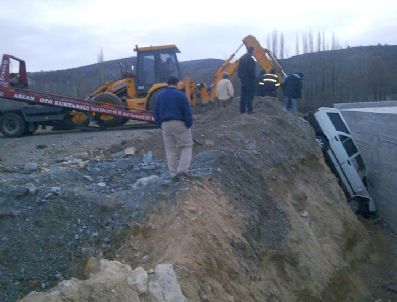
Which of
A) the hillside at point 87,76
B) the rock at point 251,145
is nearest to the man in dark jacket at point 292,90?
the rock at point 251,145

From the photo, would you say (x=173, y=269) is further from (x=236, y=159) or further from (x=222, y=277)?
(x=236, y=159)

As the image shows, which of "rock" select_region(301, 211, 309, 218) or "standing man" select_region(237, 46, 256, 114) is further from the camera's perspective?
"standing man" select_region(237, 46, 256, 114)

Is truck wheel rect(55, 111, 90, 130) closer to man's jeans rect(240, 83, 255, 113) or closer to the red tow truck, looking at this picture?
the red tow truck

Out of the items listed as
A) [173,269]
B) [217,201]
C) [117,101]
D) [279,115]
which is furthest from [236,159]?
[117,101]

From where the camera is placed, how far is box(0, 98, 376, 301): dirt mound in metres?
5.62

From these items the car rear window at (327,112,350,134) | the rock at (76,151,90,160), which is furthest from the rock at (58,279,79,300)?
the car rear window at (327,112,350,134)

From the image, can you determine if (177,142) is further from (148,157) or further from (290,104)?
(290,104)

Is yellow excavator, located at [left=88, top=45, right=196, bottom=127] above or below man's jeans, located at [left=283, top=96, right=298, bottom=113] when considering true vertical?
above

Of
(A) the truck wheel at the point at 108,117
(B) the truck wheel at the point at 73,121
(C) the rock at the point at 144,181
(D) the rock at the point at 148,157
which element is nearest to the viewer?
(C) the rock at the point at 144,181

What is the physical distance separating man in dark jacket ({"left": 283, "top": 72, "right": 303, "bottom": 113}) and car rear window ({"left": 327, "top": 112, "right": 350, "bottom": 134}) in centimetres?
112

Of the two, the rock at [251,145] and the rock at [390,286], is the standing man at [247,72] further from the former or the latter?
the rock at [390,286]

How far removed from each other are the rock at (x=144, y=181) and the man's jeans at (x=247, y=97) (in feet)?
16.6

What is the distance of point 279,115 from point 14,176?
7.28 m

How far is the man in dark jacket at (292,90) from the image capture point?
14.9m
